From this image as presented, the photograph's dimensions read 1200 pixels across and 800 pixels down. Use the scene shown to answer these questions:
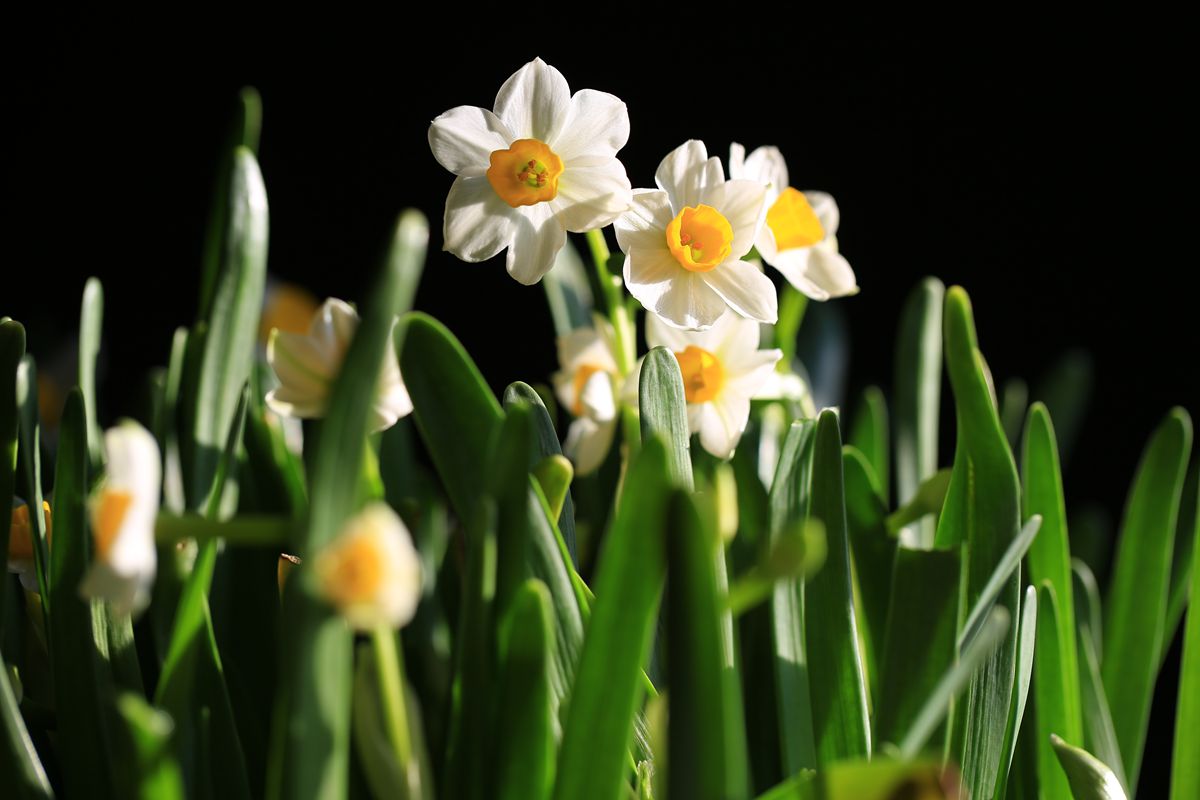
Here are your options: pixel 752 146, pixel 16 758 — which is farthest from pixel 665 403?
pixel 752 146

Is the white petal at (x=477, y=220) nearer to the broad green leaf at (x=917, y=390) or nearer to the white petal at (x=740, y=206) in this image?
the white petal at (x=740, y=206)

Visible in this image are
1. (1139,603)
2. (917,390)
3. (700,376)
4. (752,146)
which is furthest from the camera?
(752,146)

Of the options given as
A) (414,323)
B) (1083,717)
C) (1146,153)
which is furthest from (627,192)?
(1146,153)

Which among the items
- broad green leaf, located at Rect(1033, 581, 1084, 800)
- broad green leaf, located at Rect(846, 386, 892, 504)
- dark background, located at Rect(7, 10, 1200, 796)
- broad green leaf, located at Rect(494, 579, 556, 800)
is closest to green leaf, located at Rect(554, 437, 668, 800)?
broad green leaf, located at Rect(494, 579, 556, 800)

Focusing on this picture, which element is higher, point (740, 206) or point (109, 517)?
point (740, 206)

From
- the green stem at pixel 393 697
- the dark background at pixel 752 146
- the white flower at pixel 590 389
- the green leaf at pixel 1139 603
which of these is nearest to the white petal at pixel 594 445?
the white flower at pixel 590 389

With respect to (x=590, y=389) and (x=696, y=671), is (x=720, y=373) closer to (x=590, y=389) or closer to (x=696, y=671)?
(x=590, y=389)

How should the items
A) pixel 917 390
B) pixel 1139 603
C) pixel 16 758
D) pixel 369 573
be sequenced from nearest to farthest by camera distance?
1. pixel 369 573
2. pixel 16 758
3. pixel 1139 603
4. pixel 917 390

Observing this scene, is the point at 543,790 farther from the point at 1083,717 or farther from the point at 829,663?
the point at 1083,717
